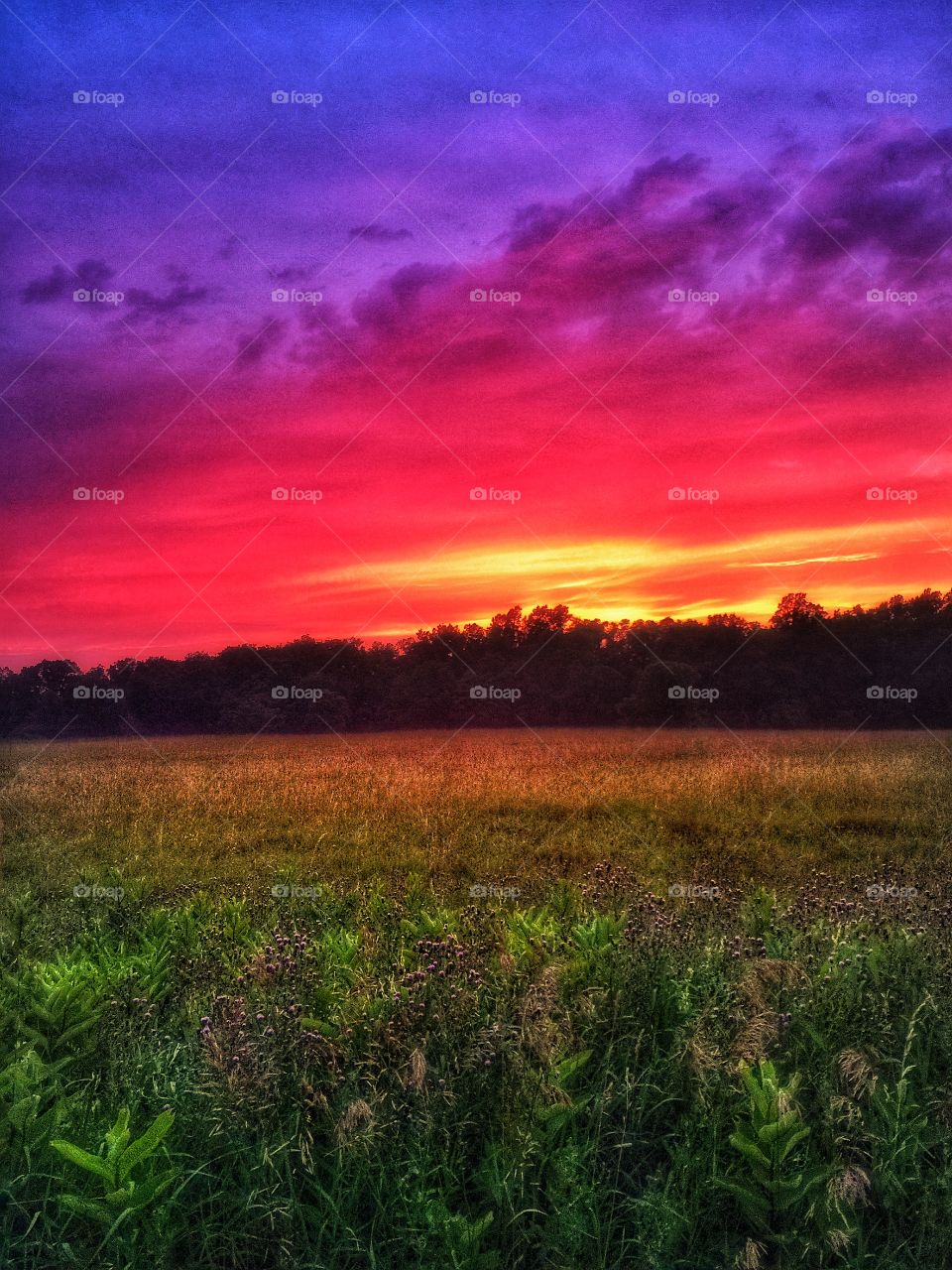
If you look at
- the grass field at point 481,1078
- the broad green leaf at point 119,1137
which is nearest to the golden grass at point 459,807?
the grass field at point 481,1078

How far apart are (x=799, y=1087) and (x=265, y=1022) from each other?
2772mm

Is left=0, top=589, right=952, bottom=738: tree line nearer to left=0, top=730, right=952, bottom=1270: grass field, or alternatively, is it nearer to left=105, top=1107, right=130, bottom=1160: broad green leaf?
left=0, top=730, right=952, bottom=1270: grass field

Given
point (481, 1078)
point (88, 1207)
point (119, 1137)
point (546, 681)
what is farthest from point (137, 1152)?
point (546, 681)

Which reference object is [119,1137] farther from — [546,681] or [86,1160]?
[546,681]

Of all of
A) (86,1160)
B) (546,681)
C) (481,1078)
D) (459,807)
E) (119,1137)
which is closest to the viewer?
(86,1160)

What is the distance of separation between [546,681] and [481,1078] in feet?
45.2

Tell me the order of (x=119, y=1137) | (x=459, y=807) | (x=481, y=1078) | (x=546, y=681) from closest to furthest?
(x=119, y=1137)
(x=481, y=1078)
(x=459, y=807)
(x=546, y=681)

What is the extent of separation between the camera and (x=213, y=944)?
7625 millimetres

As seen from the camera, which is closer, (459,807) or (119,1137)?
(119,1137)

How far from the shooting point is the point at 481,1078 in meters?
5.04

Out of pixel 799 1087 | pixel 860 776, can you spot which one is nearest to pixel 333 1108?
pixel 799 1087

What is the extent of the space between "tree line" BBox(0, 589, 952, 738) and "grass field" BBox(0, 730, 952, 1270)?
6499 mm

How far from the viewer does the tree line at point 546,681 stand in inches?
616

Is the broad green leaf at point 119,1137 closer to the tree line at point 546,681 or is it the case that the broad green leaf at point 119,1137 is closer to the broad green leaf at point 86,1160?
the broad green leaf at point 86,1160
